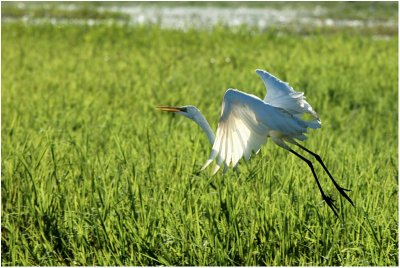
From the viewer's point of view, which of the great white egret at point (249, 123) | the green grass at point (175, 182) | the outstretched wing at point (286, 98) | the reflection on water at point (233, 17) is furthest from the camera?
the reflection on water at point (233, 17)

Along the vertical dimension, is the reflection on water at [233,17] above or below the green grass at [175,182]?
above

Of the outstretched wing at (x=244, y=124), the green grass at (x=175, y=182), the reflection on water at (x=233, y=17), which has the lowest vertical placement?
the green grass at (x=175, y=182)

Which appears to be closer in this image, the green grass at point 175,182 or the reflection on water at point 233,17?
the green grass at point 175,182

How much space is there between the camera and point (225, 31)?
35.4 feet

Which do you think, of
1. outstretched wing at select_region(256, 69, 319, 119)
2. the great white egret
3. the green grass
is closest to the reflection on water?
the green grass

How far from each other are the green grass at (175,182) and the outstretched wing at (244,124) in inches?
21.0

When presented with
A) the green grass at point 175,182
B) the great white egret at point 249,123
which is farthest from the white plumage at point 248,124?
the green grass at point 175,182

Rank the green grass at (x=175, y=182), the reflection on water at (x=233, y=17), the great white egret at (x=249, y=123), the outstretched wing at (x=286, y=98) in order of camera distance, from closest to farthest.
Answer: the great white egret at (x=249, y=123) < the outstretched wing at (x=286, y=98) < the green grass at (x=175, y=182) < the reflection on water at (x=233, y=17)

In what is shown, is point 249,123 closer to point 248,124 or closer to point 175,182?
point 248,124

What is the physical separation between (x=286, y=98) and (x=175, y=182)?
103 cm

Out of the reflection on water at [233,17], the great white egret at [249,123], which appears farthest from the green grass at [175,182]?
the reflection on water at [233,17]

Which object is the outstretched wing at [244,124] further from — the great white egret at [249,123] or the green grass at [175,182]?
the green grass at [175,182]

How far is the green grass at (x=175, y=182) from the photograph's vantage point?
3186 mm

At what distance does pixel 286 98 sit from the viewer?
9.63ft
